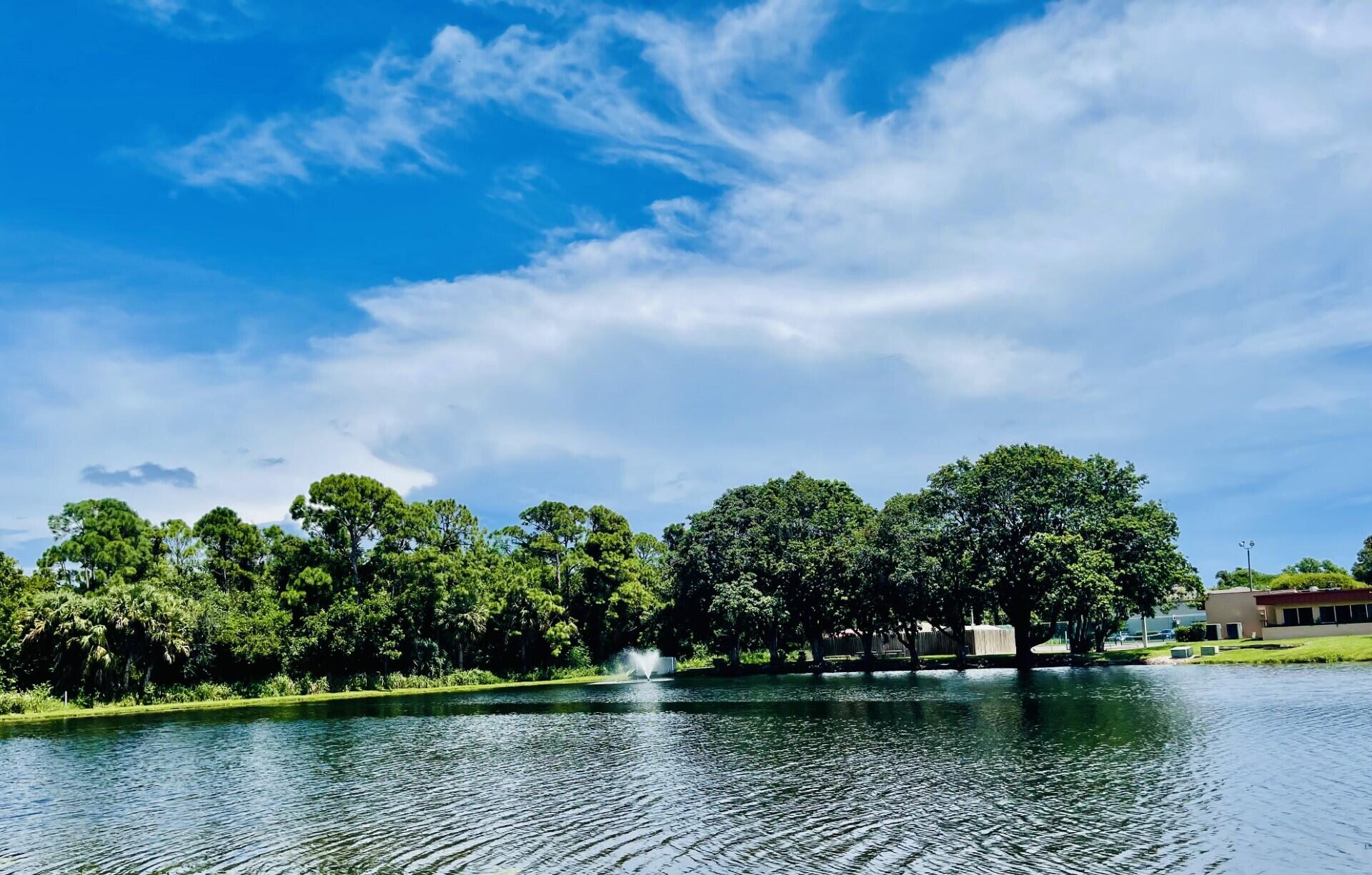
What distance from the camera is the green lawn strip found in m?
59.8

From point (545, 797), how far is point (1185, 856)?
14.6m

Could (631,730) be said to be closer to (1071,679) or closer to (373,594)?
(1071,679)

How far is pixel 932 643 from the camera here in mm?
96562

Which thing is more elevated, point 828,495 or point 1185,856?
point 828,495

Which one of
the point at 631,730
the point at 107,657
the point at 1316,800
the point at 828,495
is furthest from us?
the point at 828,495

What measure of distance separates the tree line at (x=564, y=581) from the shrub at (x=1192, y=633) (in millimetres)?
10338

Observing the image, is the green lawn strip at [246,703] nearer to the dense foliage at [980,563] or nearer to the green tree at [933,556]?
the dense foliage at [980,563]

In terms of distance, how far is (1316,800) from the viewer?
19906 millimetres

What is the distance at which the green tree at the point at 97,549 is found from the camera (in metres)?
80.1

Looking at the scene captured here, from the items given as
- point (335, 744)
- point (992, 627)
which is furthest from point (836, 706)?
point (992, 627)

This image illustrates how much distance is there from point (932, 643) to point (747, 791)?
254ft

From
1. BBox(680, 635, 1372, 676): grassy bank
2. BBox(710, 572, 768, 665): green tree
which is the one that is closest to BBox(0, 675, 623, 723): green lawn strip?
BBox(710, 572, 768, 665): green tree

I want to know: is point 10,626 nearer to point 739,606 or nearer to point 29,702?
point 29,702

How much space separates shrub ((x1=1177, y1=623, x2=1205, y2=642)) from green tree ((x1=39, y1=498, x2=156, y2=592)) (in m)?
102
